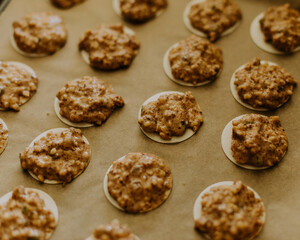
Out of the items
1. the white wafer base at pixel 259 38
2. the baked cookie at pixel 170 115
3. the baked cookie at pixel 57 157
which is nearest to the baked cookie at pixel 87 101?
the baked cookie at pixel 57 157

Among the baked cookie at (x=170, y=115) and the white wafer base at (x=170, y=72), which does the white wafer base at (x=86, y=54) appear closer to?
the white wafer base at (x=170, y=72)

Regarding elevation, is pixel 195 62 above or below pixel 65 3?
below

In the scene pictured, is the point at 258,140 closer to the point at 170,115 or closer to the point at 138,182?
the point at 170,115

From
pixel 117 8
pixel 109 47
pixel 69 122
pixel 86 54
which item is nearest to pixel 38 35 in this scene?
pixel 86 54

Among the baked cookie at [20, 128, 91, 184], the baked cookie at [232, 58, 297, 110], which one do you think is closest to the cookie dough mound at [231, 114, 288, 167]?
the baked cookie at [232, 58, 297, 110]

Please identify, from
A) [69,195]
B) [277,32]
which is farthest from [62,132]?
[277,32]
